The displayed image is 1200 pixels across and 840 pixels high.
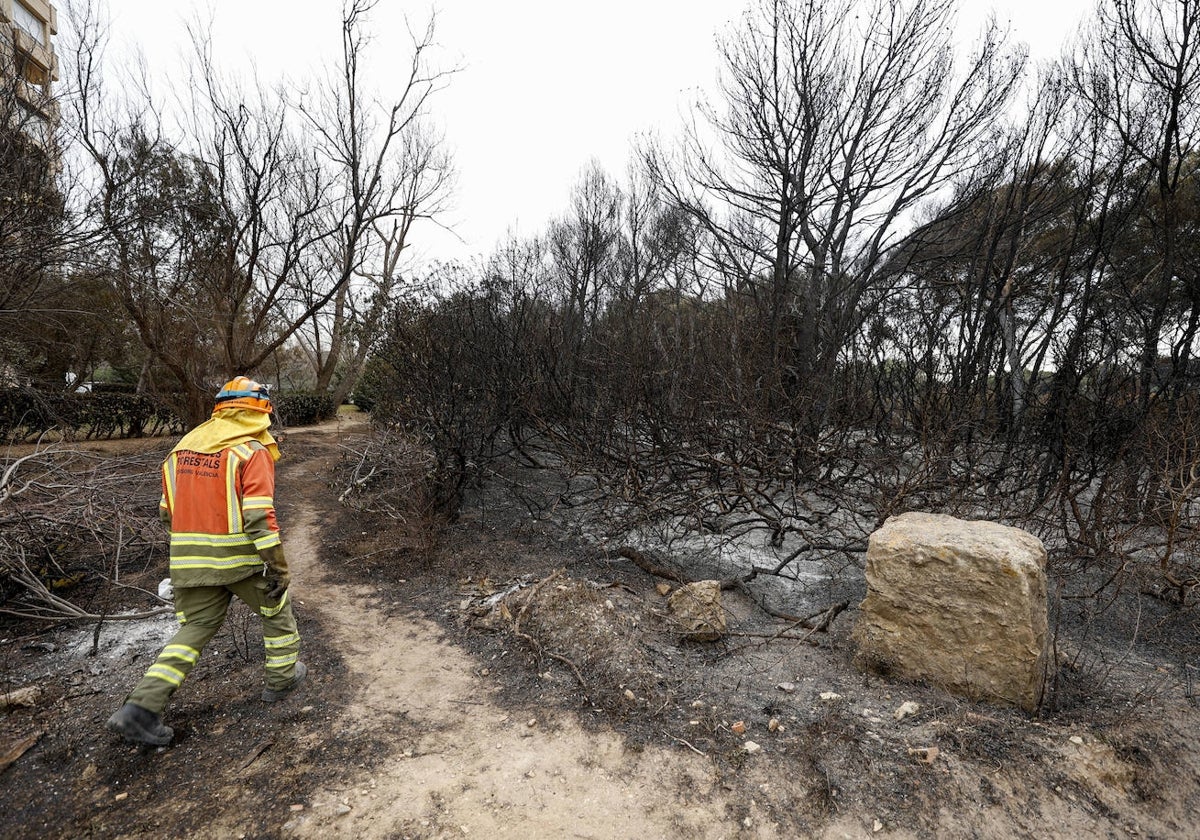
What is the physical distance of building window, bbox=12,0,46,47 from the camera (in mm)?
19750

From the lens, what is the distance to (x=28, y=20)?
815 inches

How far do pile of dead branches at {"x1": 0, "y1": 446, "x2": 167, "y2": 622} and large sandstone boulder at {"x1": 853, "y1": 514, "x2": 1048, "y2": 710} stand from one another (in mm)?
4618

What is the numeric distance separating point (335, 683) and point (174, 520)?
128cm

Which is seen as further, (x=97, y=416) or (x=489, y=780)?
(x=97, y=416)

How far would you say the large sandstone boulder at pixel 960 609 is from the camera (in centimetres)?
310

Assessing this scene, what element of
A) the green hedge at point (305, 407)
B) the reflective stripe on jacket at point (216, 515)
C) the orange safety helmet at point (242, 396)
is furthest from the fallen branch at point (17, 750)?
the green hedge at point (305, 407)

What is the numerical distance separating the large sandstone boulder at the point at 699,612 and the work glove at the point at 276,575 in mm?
2554

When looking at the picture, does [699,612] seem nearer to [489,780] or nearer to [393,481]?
[489,780]

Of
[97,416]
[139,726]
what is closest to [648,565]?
[139,726]

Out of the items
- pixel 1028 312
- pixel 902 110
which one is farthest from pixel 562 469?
pixel 1028 312

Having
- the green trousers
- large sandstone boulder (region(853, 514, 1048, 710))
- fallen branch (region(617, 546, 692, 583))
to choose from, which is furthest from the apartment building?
large sandstone boulder (region(853, 514, 1048, 710))

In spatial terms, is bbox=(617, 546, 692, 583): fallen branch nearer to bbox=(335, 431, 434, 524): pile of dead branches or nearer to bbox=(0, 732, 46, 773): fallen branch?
bbox=(335, 431, 434, 524): pile of dead branches

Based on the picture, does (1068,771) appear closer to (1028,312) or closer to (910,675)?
(910,675)

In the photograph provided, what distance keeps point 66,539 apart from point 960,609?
6422 mm
